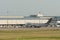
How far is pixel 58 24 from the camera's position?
105 meters

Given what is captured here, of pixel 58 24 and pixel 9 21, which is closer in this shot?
pixel 58 24

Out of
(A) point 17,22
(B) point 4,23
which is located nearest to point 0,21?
(B) point 4,23

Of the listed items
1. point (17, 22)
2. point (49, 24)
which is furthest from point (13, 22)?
point (49, 24)

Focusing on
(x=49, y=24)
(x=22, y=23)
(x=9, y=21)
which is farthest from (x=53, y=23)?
(x=9, y=21)

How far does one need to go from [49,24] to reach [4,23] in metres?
28.2

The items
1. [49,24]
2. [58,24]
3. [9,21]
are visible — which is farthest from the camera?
[9,21]

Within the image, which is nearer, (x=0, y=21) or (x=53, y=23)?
(x=53, y=23)

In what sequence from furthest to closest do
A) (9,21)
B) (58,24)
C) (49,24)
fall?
(9,21), (58,24), (49,24)

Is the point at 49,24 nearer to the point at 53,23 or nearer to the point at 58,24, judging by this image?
the point at 53,23

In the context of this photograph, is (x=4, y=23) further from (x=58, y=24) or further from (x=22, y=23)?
(x=58, y=24)

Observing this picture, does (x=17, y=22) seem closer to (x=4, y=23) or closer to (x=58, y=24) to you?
(x=4, y=23)

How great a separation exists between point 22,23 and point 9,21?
7.95m

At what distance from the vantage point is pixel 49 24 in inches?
3745

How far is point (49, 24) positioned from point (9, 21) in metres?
27.6
